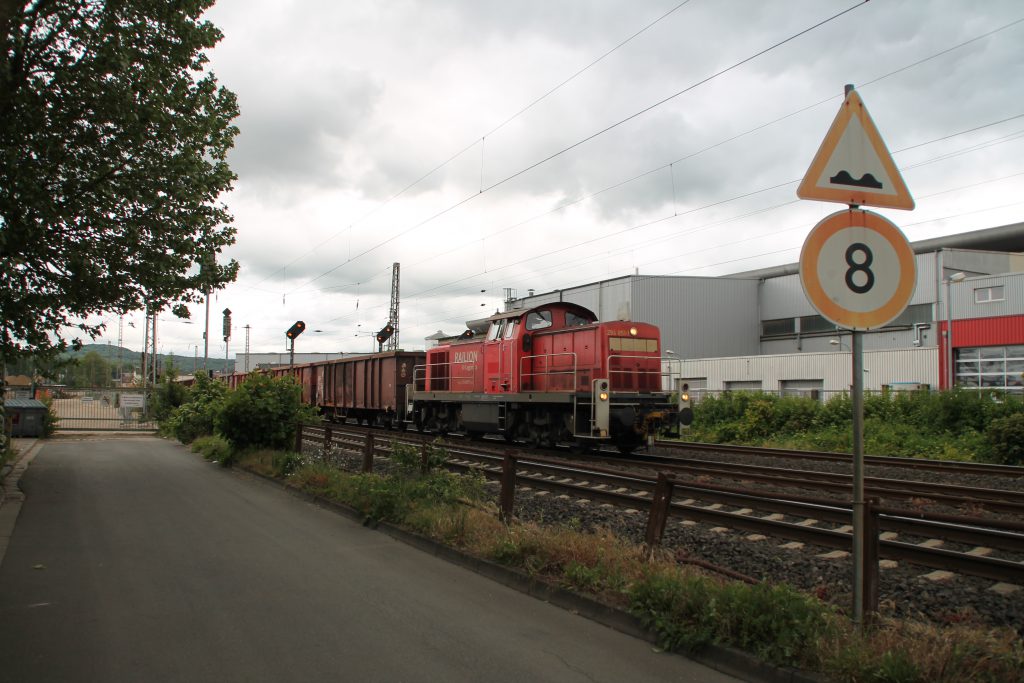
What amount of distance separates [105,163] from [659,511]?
34.3 ft

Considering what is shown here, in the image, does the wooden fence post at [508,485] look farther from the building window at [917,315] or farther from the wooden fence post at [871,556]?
the building window at [917,315]

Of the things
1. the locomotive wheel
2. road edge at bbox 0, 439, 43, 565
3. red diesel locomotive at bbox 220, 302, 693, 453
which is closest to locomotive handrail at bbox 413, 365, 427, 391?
red diesel locomotive at bbox 220, 302, 693, 453

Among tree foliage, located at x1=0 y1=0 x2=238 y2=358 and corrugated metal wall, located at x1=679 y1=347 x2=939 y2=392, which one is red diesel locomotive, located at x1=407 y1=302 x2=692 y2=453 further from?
corrugated metal wall, located at x1=679 y1=347 x2=939 y2=392

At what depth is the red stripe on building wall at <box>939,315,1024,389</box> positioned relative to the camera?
28.6 metres

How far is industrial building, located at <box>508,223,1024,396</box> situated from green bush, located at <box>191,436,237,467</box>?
9244 millimetres

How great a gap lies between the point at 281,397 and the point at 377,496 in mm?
7121

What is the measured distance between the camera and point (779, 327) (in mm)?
46656

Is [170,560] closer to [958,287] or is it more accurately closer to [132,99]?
[132,99]

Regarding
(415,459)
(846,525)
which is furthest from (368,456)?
(846,525)

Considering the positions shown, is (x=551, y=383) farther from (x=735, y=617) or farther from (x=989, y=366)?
(x=989, y=366)

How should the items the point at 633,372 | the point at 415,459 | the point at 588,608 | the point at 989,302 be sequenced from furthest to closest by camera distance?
the point at 989,302, the point at 633,372, the point at 415,459, the point at 588,608

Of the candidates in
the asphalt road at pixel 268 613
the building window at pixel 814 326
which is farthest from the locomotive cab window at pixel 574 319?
the building window at pixel 814 326

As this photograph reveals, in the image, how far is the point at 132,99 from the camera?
1072 centimetres

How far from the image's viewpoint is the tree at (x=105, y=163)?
10.3 m
